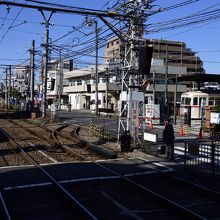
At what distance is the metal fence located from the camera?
13.2 meters

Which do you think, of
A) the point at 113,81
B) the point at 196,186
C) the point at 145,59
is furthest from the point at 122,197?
the point at 113,81

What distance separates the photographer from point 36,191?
1055 cm

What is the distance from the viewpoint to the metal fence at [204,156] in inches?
519

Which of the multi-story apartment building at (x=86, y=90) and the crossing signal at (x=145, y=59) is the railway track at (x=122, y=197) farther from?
the multi-story apartment building at (x=86, y=90)

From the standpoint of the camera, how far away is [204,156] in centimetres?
1379

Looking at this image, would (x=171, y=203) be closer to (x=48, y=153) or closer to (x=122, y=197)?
(x=122, y=197)

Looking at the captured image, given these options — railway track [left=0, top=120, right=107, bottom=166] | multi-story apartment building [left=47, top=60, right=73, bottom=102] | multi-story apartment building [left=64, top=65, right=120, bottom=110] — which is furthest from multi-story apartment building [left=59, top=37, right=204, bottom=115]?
railway track [left=0, top=120, right=107, bottom=166]

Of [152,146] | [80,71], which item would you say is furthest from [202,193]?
[80,71]

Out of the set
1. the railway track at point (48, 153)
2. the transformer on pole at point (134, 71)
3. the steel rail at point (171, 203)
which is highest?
the transformer on pole at point (134, 71)

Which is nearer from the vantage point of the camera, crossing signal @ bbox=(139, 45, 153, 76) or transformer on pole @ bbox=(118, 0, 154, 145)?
crossing signal @ bbox=(139, 45, 153, 76)

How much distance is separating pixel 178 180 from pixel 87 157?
6025mm

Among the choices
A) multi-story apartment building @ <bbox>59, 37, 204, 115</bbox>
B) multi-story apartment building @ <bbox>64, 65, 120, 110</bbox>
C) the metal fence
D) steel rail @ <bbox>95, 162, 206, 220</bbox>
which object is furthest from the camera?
multi-story apartment building @ <bbox>64, 65, 120, 110</bbox>

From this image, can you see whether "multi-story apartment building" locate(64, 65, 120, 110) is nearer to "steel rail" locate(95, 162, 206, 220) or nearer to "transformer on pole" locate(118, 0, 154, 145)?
"transformer on pole" locate(118, 0, 154, 145)

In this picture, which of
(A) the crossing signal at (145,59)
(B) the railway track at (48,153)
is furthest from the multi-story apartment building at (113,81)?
(A) the crossing signal at (145,59)
